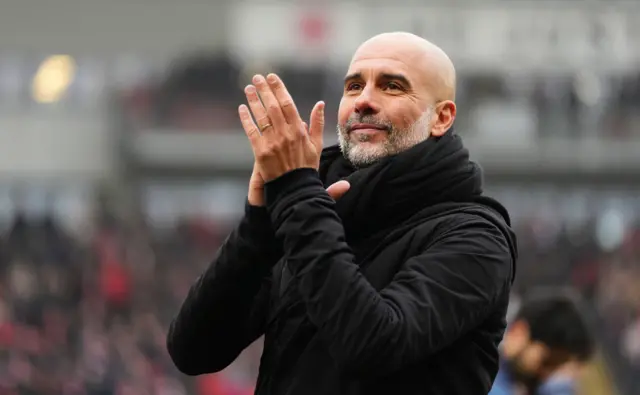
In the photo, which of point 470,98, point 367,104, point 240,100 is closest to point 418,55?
point 367,104

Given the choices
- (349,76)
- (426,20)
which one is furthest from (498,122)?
(349,76)

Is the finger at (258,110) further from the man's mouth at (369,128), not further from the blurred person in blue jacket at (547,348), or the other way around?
the blurred person in blue jacket at (547,348)

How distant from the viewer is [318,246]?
326cm

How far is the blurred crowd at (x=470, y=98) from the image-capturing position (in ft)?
81.8

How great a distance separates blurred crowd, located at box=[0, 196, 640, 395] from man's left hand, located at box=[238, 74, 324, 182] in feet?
29.3

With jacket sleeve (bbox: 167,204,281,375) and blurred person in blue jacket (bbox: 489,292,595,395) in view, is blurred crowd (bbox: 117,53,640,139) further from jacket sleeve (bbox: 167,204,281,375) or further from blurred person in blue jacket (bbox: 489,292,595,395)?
jacket sleeve (bbox: 167,204,281,375)

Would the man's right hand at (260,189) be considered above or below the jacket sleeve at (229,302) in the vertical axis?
Result: above

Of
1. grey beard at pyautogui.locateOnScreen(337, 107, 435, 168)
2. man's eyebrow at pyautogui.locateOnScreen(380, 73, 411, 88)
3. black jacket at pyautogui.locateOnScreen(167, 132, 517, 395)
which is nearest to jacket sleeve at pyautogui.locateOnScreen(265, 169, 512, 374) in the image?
black jacket at pyautogui.locateOnScreen(167, 132, 517, 395)

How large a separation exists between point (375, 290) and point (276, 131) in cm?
41

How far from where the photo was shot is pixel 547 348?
231 inches

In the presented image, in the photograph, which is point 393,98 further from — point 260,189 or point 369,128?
point 260,189

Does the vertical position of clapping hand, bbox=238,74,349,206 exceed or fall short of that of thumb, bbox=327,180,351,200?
it exceeds it

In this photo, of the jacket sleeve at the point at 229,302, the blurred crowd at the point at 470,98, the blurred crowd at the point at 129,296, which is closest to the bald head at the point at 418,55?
the jacket sleeve at the point at 229,302

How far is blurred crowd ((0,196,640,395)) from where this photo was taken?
14117 millimetres
